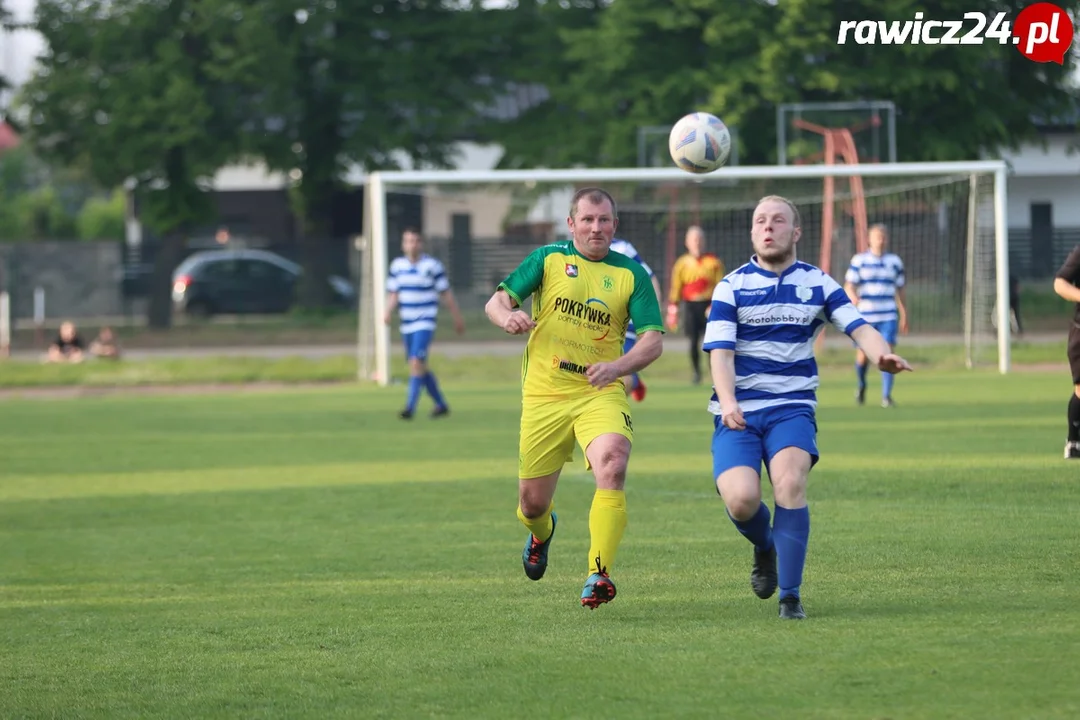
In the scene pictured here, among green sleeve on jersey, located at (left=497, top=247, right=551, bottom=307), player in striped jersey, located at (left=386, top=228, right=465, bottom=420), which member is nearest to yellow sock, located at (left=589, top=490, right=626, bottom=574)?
green sleeve on jersey, located at (left=497, top=247, right=551, bottom=307)

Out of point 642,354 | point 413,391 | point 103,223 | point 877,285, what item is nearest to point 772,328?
point 642,354

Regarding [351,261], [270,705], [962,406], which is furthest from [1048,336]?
[270,705]

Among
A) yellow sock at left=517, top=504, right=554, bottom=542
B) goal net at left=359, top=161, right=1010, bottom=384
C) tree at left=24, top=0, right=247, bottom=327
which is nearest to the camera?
yellow sock at left=517, top=504, right=554, bottom=542

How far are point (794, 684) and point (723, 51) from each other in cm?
3202

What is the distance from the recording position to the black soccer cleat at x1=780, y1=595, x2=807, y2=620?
21.6 ft

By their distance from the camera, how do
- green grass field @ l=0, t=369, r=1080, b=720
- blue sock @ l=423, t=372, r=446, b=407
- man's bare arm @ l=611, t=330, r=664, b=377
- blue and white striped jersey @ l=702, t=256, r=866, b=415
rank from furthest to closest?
blue sock @ l=423, t=372, r=446, b=407
man's bare arm @ l=611, t=330, r=664, b=377
blue and white striped jersey @ l=702, t=256, r=866, b=415
green grass field @ l=0, t=369, r=1080, b=720

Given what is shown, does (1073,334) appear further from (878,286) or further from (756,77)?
(756,77)

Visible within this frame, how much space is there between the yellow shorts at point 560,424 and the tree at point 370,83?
3101cm

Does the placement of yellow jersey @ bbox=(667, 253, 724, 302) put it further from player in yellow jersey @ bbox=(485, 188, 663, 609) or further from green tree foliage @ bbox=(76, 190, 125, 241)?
green tree foliage @ bbox=(76, 190, 125, 241)

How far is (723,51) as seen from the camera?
3616 cm

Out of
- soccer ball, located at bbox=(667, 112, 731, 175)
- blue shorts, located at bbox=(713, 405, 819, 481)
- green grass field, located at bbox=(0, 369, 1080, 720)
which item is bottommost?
green grass field, located at bbox=(0, 369, 1080, 720)

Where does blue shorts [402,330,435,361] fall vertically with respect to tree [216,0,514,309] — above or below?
below

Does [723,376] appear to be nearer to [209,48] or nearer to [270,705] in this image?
[270,705]

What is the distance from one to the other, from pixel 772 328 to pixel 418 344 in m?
11.6
